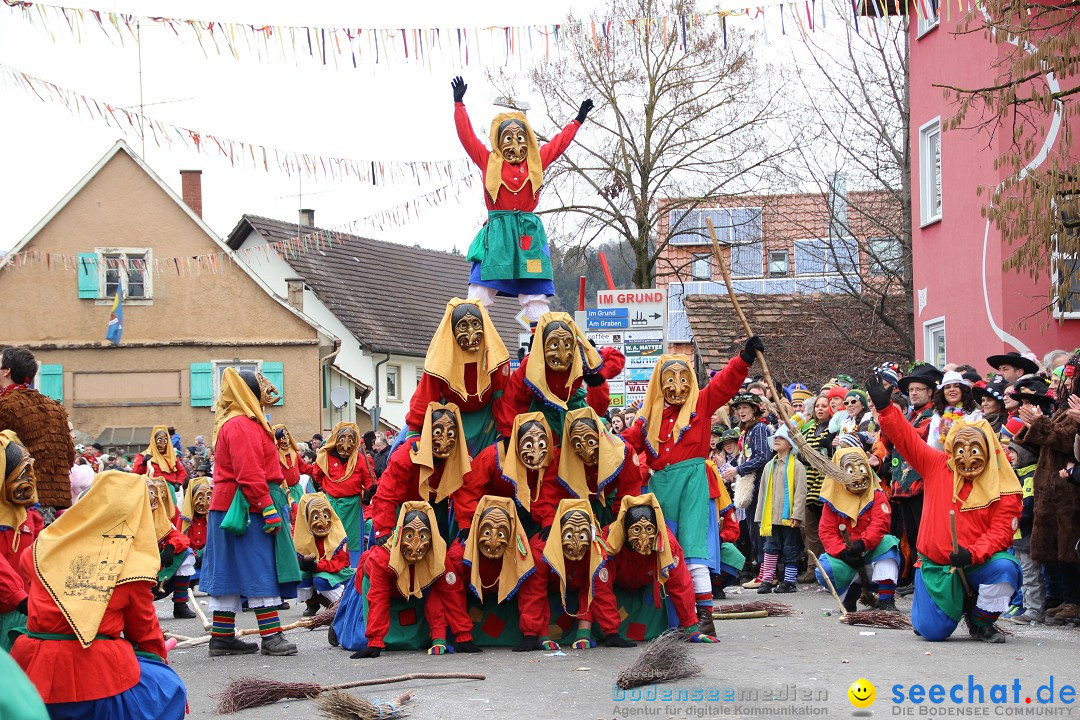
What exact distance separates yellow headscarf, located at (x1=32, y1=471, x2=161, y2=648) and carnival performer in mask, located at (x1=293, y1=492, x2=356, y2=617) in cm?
719

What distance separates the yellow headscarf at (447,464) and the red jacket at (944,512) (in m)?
3.23

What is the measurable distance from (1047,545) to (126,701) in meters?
7.37

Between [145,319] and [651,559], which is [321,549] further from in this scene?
[145,319]

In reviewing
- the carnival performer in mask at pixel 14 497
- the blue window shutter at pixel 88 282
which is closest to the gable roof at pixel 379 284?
the blue window shutter at pixel 88 282

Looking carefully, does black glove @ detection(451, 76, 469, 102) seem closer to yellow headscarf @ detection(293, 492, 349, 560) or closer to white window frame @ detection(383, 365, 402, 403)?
yellow headscarf @ detection(293, 492, 349, 560)

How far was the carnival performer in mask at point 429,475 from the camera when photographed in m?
10.2

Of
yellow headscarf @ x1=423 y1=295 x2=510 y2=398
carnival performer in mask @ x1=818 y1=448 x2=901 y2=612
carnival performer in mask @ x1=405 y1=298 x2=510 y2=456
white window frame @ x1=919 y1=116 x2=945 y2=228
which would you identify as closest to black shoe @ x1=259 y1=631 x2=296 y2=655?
carnival performer in mask @ x1=405 y1=298 x2=510 y2=456

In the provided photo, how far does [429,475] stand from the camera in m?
10.2

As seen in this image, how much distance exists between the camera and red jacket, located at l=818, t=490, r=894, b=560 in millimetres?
11219

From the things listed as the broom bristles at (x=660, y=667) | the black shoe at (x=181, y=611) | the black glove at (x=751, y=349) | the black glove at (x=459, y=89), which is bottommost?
the black shoe at (x=181, y=611)

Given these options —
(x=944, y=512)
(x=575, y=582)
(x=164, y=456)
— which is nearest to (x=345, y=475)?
(x=164, y=456)

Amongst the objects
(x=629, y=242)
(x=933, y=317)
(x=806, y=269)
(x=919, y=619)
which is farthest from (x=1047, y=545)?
(x=806, y=269)

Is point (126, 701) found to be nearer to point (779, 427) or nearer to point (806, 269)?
point (779, 427)

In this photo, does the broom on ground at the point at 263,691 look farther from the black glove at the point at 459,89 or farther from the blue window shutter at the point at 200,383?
the blue window shutter at the point at 200,383
